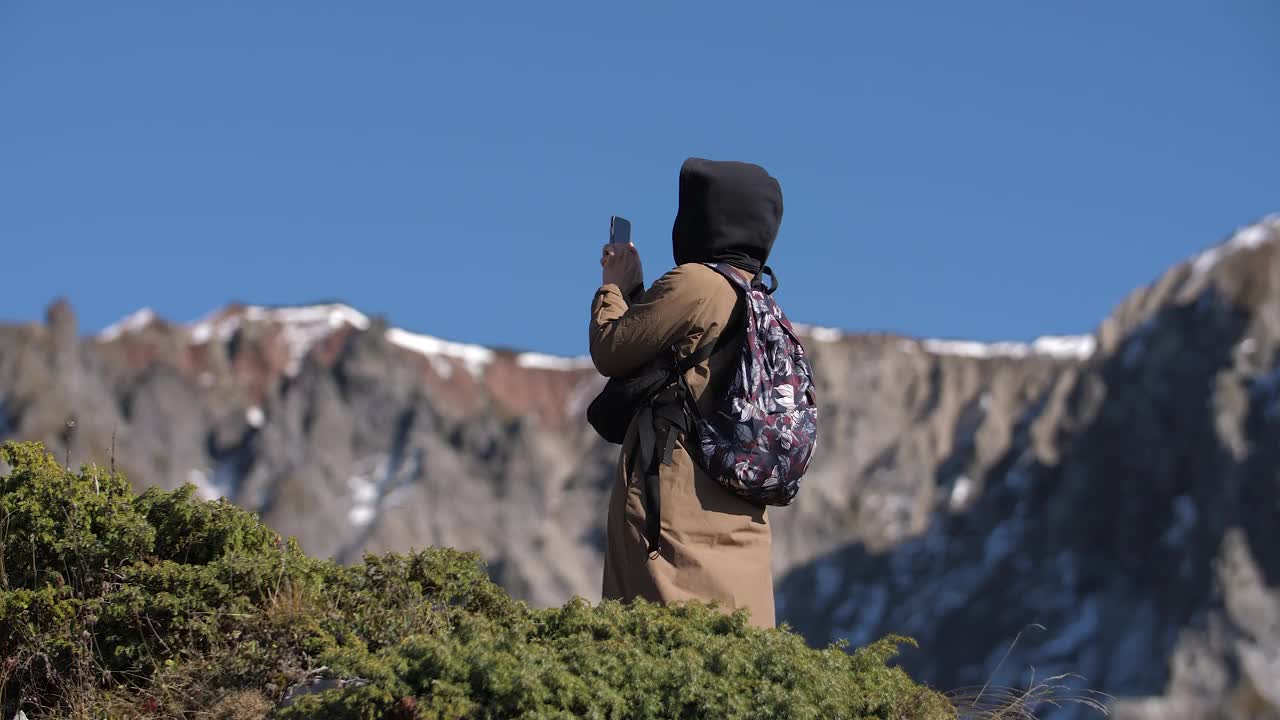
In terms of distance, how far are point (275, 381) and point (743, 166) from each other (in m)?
174

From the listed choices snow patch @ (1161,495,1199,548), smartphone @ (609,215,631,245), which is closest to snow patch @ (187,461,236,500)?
snow patch @ (1161,495,1199,548)

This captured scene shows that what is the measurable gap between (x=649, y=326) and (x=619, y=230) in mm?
→ 770

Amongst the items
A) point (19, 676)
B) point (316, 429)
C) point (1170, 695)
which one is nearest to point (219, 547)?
point (19, 676)

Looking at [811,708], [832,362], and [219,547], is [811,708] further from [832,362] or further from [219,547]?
[832,362]

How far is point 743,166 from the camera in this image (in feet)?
21.2

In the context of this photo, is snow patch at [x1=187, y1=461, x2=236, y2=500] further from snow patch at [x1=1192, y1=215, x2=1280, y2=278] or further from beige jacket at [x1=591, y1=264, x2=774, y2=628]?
beige jacket at [x1=591, y1=264, x2=774, y2=628]

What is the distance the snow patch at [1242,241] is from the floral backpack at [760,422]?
144167mm

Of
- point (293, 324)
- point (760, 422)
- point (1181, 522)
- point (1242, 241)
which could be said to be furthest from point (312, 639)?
point (293, 324)

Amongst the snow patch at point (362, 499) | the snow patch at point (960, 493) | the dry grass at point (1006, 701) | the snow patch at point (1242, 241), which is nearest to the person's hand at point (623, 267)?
the dry grass at point (1006, 701)

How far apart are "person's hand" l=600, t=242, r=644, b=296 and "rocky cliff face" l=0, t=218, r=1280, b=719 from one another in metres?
109

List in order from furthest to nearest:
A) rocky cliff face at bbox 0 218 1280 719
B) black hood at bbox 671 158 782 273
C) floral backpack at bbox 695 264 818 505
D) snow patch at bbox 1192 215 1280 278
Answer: snow patch at bbox 1192 215 1280 278 → rocky cliff face at bbox 0 218 1280 719 → black hood at bbox 671 158 782 273 → floral backpack at bbox 695 264 818 505

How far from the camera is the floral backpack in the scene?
20.0 feet

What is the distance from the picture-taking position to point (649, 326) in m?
6.18

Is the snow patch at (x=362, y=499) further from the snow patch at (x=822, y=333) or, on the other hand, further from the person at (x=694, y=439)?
the person at (x=694, y=439)
